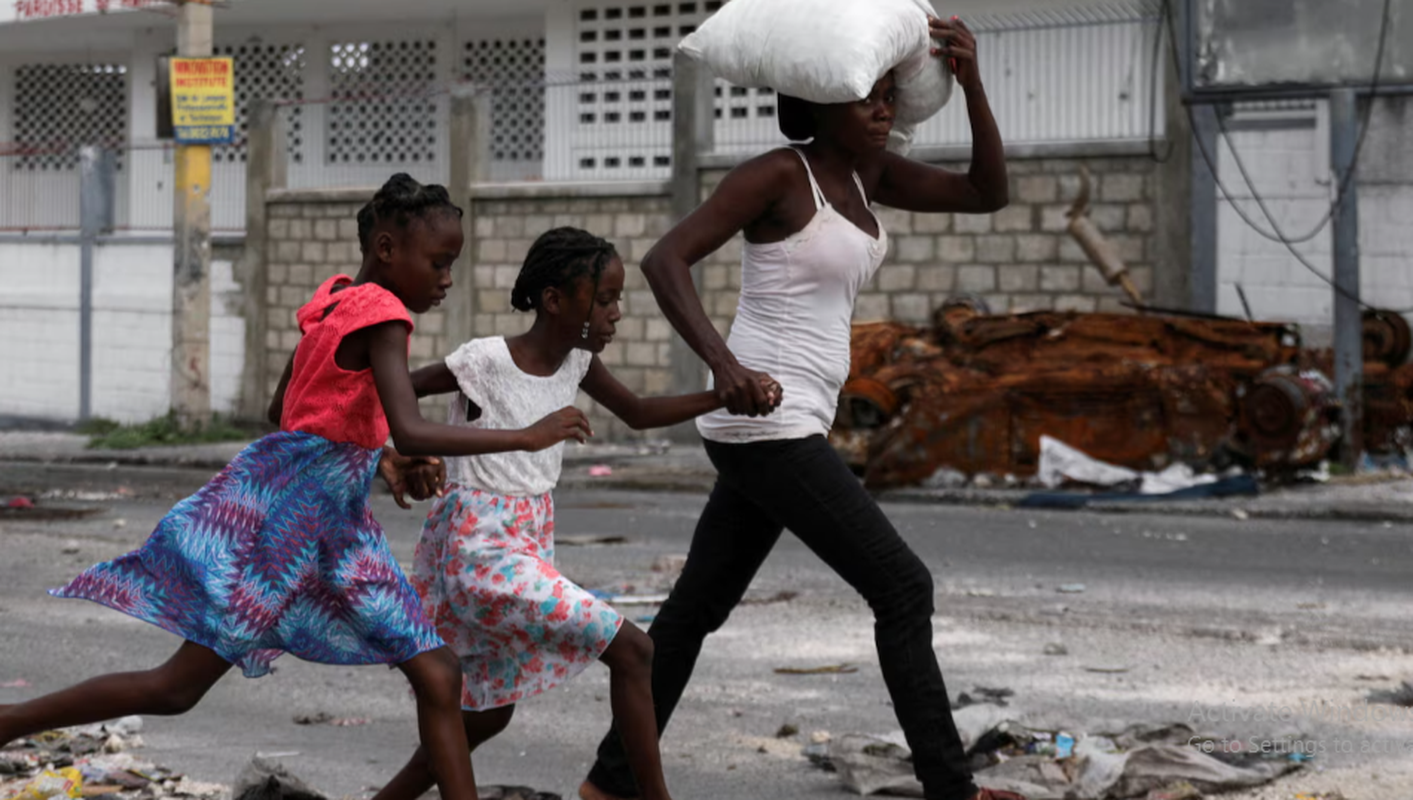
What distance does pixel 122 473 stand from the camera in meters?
16.1

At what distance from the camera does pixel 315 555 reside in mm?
4137

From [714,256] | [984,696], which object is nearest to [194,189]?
[714,256]

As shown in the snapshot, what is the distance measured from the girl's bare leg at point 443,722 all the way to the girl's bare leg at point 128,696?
42 centimetres

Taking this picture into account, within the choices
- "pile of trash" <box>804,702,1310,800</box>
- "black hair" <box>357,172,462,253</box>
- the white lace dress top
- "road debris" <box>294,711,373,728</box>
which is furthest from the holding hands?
"road debris" <box>294,711,373,728</box>

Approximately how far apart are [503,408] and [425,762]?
0.78 metres

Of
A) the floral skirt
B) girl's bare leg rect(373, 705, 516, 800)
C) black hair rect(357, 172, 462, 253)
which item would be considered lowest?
girl's bare leg rect(373, 705, 516, 800)

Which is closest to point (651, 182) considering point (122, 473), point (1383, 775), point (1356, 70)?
point (122, 473)

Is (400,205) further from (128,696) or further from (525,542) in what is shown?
(128,696)

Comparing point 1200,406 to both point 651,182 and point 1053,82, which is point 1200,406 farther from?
point 651,182

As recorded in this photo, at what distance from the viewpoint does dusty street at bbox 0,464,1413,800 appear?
5.49 m

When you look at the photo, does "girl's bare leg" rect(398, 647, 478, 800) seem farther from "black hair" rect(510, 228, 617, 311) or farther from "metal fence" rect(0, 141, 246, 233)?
"metal fence" rect(0, 141, 246, 233)

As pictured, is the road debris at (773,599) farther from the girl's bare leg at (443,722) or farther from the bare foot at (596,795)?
the girl's bare leg at (443,722)

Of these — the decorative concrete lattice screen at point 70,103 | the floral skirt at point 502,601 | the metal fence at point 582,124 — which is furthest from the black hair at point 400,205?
the decorative concrete lattice screen at point 70,103

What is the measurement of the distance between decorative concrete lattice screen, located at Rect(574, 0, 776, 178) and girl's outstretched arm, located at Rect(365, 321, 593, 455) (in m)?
12.9
